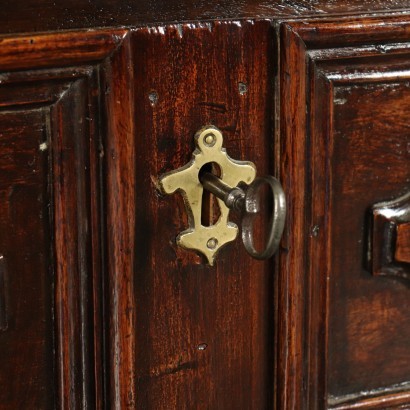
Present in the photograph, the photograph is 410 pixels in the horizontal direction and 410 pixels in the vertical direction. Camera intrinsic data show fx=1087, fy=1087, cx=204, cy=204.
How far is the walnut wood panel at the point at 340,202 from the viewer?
0.97 metres

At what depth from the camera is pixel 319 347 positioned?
105 centimetres

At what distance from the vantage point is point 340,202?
3.37 feet

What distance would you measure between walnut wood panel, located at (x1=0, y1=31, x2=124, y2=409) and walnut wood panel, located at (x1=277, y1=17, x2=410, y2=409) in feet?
0.60

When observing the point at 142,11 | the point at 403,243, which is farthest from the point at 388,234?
the point at 142,11

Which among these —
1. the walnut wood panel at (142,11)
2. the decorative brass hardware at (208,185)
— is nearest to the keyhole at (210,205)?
the decorative brass hardware at (208,185)

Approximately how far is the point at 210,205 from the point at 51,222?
5.7 inches

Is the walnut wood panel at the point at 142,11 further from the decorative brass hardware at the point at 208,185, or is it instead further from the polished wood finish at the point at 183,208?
the decorative brass hardware at the point at 208,185

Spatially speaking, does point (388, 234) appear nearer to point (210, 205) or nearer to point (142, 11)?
point (210, 205)

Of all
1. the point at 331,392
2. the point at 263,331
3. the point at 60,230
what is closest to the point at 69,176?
the point at 60,230

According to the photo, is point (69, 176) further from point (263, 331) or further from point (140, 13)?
point (263, 331)

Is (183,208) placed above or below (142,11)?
below

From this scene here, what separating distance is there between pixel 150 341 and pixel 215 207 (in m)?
→ 0.14

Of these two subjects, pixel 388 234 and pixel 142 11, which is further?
pixel 388 234

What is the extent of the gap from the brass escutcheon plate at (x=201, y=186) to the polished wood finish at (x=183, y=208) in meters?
0.01
